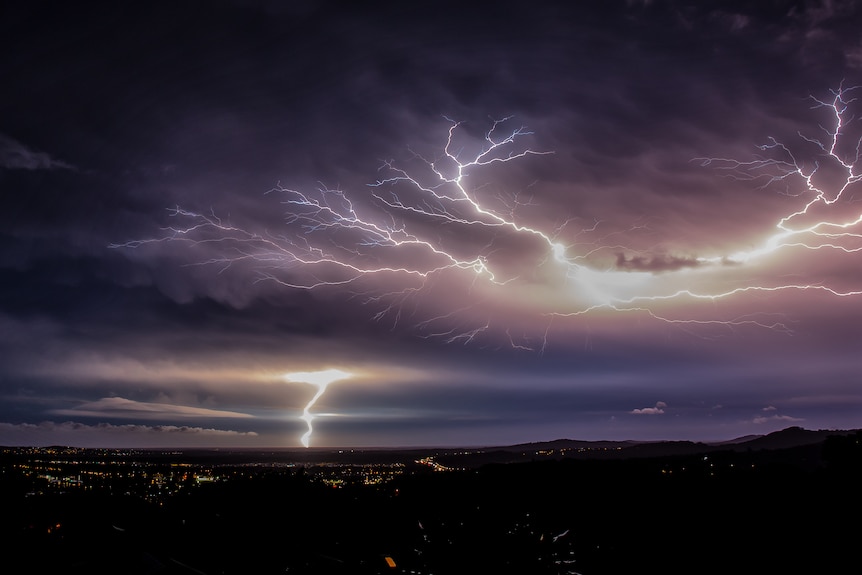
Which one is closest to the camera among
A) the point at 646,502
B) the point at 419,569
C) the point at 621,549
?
the point at 419,569

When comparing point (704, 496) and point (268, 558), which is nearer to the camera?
point (268, 558)

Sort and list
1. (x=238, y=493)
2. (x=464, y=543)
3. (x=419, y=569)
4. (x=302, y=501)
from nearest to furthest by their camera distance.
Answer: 1. (x=419, y=569)
2. (x=464, y=543)
3. (x=302, y=501)
4. (x=238, y=493)

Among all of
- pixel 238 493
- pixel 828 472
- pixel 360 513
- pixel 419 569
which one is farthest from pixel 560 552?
pixel 238 493

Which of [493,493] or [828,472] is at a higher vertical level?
[828,472]

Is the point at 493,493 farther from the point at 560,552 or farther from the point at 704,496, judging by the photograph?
the point at 560,552

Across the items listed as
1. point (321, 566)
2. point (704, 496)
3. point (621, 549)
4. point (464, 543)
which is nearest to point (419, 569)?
point (321, 566)

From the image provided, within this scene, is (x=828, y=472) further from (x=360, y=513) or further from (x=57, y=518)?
(x=57, y=518)
